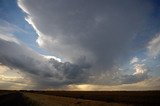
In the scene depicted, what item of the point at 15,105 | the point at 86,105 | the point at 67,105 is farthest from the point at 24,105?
the point at 86,105

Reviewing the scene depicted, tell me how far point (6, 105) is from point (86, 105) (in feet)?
55.0

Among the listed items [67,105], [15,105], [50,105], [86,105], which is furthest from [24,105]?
[86,105]

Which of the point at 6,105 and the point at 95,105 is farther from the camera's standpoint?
the point at 6,105

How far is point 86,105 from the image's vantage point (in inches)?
1857

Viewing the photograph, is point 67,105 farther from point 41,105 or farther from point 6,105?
point 6,105

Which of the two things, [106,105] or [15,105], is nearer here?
[106,105]

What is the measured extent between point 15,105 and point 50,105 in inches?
305

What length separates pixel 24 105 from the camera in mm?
49531

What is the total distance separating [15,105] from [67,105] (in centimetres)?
1087

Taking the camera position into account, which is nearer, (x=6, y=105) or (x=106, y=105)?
(x=106, y=105)

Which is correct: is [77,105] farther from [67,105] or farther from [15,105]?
[15,105]

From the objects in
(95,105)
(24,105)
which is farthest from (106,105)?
(24,105)

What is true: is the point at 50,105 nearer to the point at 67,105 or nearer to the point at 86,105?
the point at 67,105

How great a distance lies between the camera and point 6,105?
163 ft
